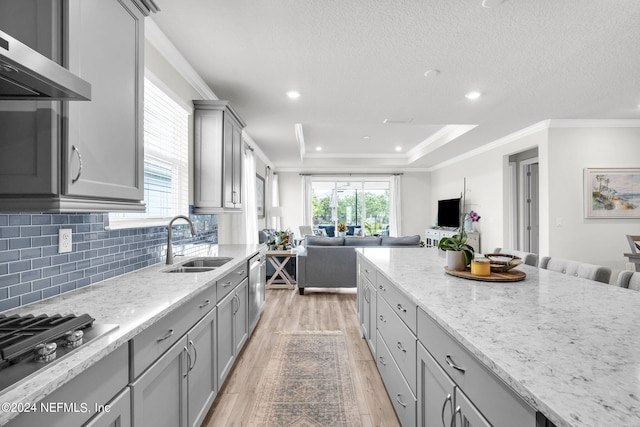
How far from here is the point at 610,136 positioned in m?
4.62

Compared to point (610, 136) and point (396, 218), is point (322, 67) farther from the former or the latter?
point (396, 218)

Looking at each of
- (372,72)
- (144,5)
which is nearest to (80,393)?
(144,5)

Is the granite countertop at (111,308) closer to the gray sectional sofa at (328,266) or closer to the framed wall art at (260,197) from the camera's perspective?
the gray sectional sofa at (328,266)

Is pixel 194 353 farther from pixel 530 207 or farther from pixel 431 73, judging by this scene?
pixel 530 207

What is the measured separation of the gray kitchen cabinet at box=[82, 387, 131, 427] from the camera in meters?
0.89

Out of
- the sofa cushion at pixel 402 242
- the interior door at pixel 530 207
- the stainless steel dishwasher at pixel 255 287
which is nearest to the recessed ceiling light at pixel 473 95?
the sofa cushion at pixel 402 242

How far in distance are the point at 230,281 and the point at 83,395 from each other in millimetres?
1471

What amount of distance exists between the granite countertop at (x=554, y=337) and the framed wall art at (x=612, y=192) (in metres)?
3.80

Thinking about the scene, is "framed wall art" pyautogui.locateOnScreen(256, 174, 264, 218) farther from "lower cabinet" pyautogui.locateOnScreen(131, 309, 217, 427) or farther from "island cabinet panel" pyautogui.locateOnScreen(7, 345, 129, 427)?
"island cabinet panel" pyautogui.locateOnScreen(7, 345, 129, 427)

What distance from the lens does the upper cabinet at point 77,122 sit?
103 cm

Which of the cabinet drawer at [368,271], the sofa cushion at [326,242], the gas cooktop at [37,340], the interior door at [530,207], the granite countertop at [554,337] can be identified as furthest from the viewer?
the interior door at [530,207]

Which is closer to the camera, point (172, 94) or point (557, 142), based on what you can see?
point (172, 94)

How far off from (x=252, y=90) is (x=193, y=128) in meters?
0.79

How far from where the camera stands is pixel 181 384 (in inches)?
57.1
